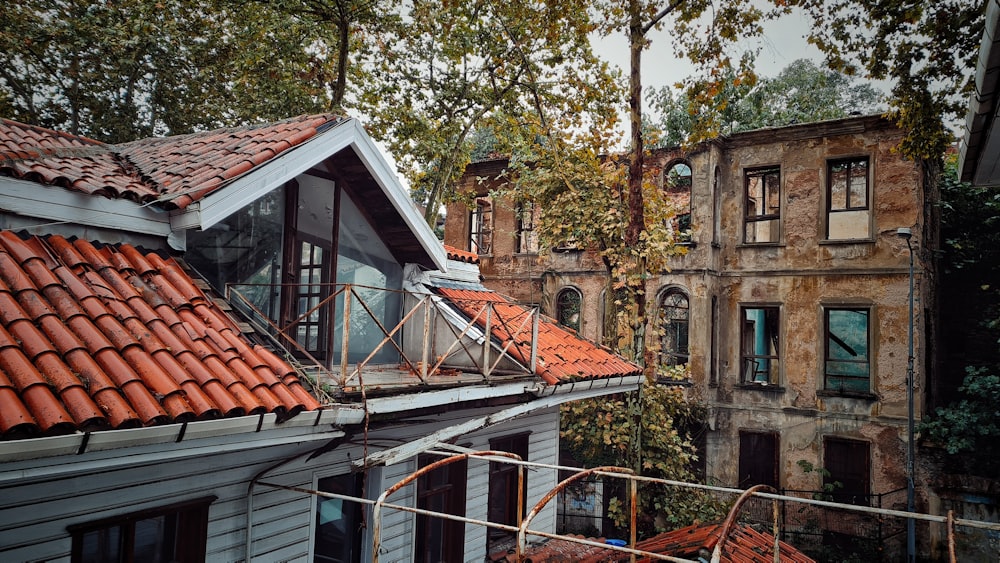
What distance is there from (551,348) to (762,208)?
11547 mm

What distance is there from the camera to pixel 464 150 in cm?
1558

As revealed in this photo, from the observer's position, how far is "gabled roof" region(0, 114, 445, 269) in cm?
502

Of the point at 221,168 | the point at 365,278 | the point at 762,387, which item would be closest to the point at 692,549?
the point at 365,278

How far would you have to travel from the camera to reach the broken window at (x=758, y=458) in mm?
16734

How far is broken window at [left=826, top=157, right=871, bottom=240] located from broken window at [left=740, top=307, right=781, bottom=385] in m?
3.13

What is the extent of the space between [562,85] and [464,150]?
327 cm

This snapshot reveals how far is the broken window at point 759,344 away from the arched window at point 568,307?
544cm

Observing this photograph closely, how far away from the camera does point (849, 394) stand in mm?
15828

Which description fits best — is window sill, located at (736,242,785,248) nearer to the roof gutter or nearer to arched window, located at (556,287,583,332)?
arched window, located at (556,287,583,332)

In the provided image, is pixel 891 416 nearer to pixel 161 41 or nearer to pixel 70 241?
pixel 70 241

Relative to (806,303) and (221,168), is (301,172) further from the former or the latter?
(806,303)

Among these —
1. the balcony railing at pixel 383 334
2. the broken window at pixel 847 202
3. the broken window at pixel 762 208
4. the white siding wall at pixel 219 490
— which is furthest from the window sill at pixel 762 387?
the white siding wall at pixel 219 490

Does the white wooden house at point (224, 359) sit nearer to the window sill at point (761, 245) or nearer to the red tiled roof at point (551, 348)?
the red tiled roof at point (551, 348)

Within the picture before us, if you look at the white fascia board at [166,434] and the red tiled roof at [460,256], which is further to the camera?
the red tiled roof at [460,256]
